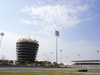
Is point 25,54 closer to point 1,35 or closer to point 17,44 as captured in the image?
point 17,44

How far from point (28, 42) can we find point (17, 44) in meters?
17.6

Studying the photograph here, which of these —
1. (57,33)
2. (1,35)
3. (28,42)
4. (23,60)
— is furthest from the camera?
(28,42)

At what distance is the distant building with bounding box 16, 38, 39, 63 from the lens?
180375 mm

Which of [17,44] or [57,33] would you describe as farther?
[17,44]

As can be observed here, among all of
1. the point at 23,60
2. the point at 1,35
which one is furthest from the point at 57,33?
the point at 23,60

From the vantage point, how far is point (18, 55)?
184500 mm

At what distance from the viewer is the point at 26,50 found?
183 m

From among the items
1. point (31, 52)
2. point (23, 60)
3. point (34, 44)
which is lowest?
point (23, 60)

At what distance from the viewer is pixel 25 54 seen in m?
181

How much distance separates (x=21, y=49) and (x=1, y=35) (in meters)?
91.7

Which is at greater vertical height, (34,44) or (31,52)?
(34,44)

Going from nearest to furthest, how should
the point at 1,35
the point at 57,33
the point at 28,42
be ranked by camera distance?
the point at 57,33 → the point at 1,35 → the point at 28,42

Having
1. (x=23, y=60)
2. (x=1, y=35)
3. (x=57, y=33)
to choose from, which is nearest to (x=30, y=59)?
(x=23, y=60)

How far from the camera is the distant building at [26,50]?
180375mm
